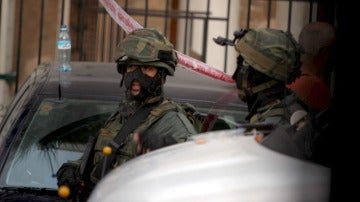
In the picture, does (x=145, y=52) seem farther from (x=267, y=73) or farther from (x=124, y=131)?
(x=267, y=73)

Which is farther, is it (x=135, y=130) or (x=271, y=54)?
(x=135, y=130)

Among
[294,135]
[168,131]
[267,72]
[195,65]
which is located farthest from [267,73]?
[195,65]

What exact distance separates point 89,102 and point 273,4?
21.8 ft

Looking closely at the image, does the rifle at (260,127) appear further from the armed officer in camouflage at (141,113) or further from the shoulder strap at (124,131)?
the shoulder strap at (124,131)

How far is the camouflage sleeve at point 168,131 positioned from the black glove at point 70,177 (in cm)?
39

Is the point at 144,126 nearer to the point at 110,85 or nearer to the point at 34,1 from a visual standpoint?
the point at 110,85

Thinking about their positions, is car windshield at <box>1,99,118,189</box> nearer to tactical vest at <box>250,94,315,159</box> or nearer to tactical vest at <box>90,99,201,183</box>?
tactical vest at <box>90,99,201,183</box>

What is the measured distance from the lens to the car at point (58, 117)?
6.02 meters

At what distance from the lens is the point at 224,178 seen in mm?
3387

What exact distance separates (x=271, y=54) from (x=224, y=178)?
1779mm

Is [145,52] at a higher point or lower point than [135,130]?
higher

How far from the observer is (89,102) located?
6520 millimetres

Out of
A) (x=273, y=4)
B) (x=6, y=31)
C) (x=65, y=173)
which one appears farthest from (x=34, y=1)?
(x=65, y=173)

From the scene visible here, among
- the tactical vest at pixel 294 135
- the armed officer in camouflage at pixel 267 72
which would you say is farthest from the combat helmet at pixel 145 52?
the tactical vest at pixel 294 135
